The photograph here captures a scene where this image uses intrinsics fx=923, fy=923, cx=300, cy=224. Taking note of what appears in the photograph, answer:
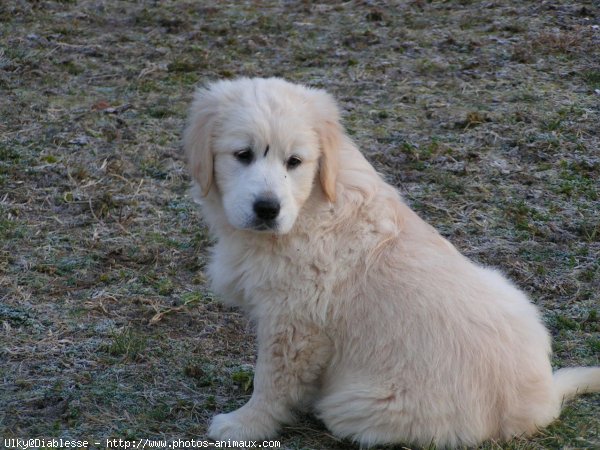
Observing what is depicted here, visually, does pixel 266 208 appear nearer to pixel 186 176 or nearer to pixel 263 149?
pixel 263 149

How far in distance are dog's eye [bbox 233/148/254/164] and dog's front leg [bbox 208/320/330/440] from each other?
0.72m

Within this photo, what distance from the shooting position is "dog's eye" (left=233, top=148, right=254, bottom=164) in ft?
13.3

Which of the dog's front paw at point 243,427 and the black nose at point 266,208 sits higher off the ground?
the black nose at point 266,208

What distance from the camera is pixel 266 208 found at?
394 centimetres

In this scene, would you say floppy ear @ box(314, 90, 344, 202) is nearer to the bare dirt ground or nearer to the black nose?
the black nose

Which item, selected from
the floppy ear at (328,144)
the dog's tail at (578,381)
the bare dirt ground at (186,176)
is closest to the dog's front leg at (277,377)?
the bare dirt ground at (186,176)

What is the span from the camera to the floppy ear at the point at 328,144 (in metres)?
4.12

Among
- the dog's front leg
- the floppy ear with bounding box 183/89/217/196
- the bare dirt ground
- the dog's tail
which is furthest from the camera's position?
the bare dirt ground

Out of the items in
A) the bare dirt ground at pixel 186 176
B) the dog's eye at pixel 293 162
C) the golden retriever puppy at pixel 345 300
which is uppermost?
the dog's eye at pixel 293 162

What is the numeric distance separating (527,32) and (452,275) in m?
5.84

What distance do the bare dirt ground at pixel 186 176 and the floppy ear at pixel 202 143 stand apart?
1.09m

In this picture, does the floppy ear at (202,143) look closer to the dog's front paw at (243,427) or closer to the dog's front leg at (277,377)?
the dog's front leg at (277,377)

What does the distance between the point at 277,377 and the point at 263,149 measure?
1.00 m

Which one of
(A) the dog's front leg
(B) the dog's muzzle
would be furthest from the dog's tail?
(B) the dog's muzzle
